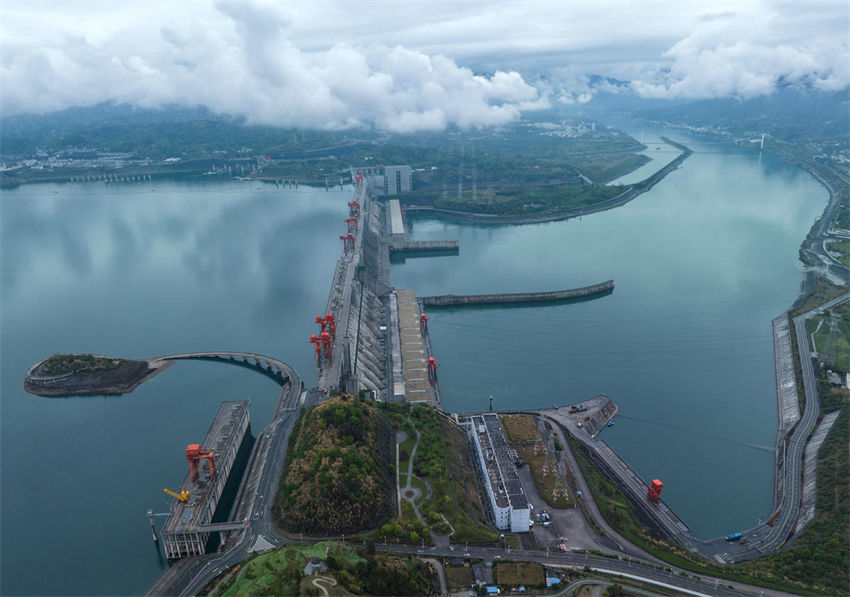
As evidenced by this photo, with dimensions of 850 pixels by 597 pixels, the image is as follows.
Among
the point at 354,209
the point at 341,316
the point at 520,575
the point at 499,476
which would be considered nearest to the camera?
the point at 520,575

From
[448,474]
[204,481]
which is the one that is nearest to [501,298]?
[448,474]

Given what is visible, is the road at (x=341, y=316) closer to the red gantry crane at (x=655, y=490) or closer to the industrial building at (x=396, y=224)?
the industrial building at (x=396, y=224)

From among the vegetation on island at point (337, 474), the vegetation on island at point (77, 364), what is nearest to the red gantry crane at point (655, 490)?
the vegetation on island at point (337, 474)

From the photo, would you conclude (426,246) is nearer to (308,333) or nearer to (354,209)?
(354,209)

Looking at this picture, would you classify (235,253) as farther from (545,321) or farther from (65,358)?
(545,321)

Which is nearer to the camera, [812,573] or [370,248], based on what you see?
[812,573]

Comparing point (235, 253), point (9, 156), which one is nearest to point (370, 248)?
point (235, 253)
